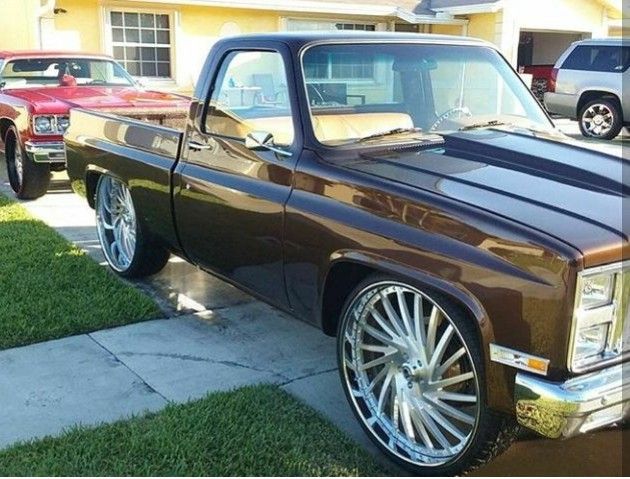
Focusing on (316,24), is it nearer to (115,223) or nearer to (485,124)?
(115,223)

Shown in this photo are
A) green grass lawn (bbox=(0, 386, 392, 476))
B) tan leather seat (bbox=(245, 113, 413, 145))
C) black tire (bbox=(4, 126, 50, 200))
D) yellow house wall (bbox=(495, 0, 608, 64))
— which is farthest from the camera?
yellow house wall (bbox=(495, 0, 608, 64))

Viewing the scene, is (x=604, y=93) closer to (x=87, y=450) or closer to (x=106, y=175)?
(x=106, y=175)

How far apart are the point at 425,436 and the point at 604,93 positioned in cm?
1435

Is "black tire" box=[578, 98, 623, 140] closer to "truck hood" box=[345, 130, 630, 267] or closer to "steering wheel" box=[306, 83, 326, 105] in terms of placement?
"truck hood" box=[345, 130, 630, 267]

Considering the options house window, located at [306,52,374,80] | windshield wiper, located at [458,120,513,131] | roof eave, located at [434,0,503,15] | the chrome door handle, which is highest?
roof eave, located at [434,0,503,15]

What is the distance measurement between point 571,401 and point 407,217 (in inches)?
38.2

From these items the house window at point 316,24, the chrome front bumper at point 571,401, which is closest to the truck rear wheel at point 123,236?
the chrome front bumper at point 571,401

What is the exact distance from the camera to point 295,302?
3.75m

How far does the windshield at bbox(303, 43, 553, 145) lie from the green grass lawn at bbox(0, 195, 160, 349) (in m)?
2.10

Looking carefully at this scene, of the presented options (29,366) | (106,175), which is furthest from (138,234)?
(29,366)

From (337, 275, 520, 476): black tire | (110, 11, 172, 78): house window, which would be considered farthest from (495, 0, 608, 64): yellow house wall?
(337, 275, 520, 476): black tire

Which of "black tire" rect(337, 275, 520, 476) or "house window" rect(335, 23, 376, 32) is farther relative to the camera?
"house window" rect(335, 23, 376, 32)

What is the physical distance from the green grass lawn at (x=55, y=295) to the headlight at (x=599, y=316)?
321 centimetres

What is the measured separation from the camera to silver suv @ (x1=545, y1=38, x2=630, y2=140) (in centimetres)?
1540
